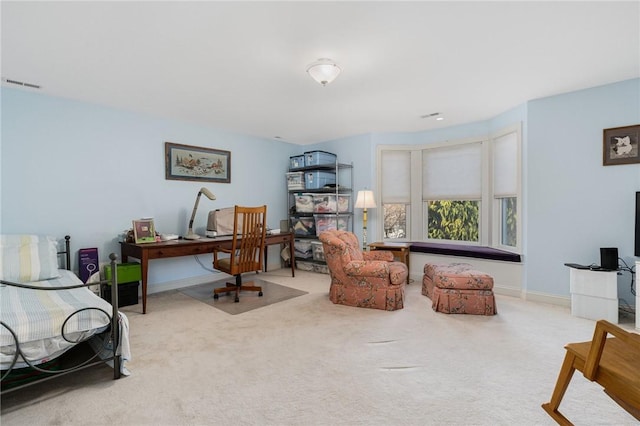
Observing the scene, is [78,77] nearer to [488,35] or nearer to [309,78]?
[309,78]

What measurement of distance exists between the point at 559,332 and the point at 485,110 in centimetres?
269

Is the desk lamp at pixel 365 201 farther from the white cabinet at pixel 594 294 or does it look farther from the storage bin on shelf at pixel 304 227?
the white cabinet at pixel 594 294

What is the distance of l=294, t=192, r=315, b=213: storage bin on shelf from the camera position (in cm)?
533

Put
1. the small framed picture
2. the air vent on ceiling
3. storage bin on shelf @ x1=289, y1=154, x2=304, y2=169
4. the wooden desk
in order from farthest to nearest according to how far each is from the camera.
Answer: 1. storage bin on shelf @ x1=289, y1=154, x2=304, y2=169
2. the small framed picture
3. the wooden desk
4. the air vent on ceiling

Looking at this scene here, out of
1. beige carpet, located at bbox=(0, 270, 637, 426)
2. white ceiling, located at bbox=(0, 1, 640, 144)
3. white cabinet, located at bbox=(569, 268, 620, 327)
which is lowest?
beige carpet, located at bbox=(0, 270, 637, 426)

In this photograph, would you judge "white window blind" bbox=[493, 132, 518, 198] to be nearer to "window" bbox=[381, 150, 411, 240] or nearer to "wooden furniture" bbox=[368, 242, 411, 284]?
"window" bbox=[381, 150, 411, 240]

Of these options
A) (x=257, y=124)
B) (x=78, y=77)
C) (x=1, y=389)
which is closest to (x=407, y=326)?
(x=1, y=389)

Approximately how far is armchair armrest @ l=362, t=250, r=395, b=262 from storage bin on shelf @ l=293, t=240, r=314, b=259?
141 centimetres

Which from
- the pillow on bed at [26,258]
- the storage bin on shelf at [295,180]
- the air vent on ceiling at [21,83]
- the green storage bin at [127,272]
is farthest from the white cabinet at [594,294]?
the air vent on ceiling at [21,83]

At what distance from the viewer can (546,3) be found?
1872mm

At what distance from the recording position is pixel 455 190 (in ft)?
15.5

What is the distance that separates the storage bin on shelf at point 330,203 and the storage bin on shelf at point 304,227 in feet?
0.92

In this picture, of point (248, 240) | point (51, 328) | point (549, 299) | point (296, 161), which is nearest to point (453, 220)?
point (549, 299)

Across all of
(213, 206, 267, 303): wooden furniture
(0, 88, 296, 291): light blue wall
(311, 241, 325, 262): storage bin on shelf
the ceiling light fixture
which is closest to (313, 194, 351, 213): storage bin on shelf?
(311, 241, 325, 262): storage bin on shelf
